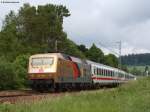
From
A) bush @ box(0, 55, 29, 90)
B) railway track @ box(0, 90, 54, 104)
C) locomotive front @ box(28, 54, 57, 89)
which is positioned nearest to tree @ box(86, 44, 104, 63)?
bush @ box(0, 55, 29, 90)

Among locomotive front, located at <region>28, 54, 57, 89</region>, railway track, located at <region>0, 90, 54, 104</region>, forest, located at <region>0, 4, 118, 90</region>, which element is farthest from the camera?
forest, located at <region>0, 4, 118, 90</region>

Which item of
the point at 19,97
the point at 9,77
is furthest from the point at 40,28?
the point at 19,97

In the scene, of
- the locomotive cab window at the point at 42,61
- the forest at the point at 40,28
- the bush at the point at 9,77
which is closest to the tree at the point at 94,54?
the forest at the point at 40,28

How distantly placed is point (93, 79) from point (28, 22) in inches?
1728

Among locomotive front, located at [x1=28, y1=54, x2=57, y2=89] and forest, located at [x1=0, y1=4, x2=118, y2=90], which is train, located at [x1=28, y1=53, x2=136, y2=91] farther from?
forest, located at [x1=0, y1=4, x2=118, y2=90]

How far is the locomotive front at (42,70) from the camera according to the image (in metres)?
38.0

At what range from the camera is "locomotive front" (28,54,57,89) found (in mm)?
37969

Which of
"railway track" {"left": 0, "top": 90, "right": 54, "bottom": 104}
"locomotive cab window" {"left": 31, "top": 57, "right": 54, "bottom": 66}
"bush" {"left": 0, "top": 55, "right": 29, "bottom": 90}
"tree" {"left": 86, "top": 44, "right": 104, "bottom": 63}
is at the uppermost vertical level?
"tree" {"left": 86, "top": 44, "right": 104, "bottom": 63}

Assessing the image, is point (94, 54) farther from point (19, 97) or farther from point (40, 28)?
point (19, 97)

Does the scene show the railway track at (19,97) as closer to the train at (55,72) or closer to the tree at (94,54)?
the train at (55,72)

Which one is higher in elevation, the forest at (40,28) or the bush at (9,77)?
the forest at (40,28)

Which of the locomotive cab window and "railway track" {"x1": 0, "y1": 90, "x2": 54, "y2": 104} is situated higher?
the locomotive cab window

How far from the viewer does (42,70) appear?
38.6 meters

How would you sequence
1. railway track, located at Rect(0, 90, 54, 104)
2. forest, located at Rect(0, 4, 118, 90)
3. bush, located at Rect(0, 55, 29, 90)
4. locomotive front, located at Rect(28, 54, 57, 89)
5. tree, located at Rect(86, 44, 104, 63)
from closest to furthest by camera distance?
railway track, located at Rect(0, 90, 54, 104), locomotive front, located at Rect(28, 54, 57, 89), bush, located at Rect(0, 55, 29, 90), forest, located at Rect(0, 4, 118, 90), tree, located at Rect(86, 44, 104, 63)
